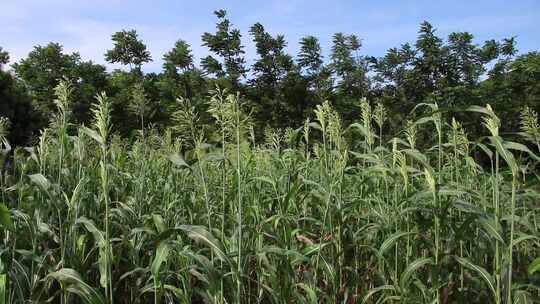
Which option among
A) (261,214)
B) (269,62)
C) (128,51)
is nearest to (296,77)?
(269,62)

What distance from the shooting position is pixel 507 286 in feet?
6.30

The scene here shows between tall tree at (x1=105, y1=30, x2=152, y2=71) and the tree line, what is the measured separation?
39 mm

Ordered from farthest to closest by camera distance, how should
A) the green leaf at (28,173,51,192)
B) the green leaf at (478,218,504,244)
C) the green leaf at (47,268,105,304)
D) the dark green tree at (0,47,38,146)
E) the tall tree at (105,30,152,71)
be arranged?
the tall tree at (105,30,152,71)
the dark green tree at (0,47,38,146)
the green leaf at (28,173,51,192)
the green leaf at (478,218,504,244)
the green leaf at (47,268,105,304)

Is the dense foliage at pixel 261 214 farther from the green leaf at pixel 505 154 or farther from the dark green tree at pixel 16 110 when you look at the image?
the dark green tree at pixel 16 110

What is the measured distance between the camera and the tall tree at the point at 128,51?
18.9 m

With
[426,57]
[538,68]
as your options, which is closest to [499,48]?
[538,68]

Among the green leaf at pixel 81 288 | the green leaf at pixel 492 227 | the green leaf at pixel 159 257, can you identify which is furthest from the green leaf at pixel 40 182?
the green leaf at pixel 492 227

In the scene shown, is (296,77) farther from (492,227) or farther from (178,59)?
(492,227)

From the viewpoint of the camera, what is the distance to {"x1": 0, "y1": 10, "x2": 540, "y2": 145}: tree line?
17.8m

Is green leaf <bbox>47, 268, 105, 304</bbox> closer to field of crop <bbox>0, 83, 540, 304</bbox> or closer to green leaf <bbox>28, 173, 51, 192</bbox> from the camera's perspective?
field of crop <bbox>0, 83, 540, 304</bbox>

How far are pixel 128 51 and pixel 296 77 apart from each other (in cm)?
675

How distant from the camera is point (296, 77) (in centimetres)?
1894

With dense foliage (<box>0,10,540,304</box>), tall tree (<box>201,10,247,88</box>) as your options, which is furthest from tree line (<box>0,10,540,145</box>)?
dense foliage (<box>0,10,540,304</box>)

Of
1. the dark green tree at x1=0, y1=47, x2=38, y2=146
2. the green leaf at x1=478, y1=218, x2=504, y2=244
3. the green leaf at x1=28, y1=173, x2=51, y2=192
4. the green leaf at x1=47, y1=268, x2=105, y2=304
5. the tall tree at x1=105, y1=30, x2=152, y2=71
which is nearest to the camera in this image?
the green leaf at x1=47, y1=268, x2=105, y2=304
